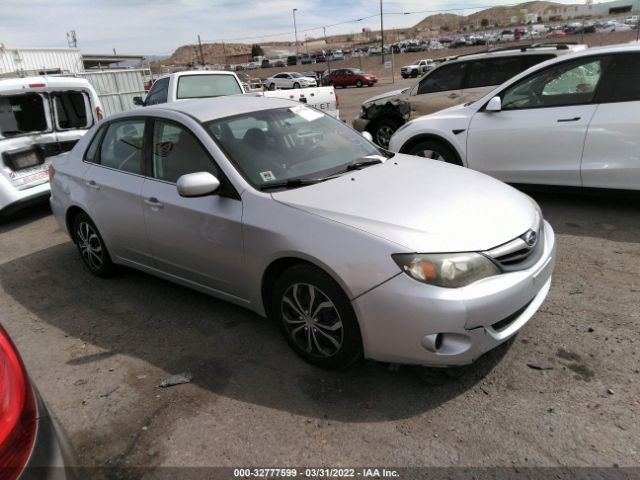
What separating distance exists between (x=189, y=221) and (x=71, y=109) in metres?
5.48

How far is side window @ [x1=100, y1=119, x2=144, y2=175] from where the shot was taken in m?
4.14

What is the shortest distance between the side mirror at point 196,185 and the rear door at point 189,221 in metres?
0.14

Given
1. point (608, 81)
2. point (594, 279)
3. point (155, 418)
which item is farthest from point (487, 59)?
point (155, 418)

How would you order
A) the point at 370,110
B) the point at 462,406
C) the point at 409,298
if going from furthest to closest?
the point at 370,110
the point at 462,406
the point at 409,298

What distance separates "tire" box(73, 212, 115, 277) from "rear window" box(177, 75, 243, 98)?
5428mm

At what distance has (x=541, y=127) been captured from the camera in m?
5.39

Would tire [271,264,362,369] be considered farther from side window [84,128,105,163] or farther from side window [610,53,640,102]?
side window [610,53,640,102]

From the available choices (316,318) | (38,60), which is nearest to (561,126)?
(316,318)

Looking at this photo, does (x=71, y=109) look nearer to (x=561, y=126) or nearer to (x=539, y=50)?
(x=561, y=126)

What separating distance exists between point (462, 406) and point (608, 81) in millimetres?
4048

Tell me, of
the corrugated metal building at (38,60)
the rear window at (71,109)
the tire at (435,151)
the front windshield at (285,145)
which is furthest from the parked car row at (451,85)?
the corrugated metal building at (38,60)

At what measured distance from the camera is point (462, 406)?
2.74 m

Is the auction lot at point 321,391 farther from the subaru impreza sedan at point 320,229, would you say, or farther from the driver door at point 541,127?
the driver door at point 541,127

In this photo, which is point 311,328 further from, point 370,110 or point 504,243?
point 370,110
